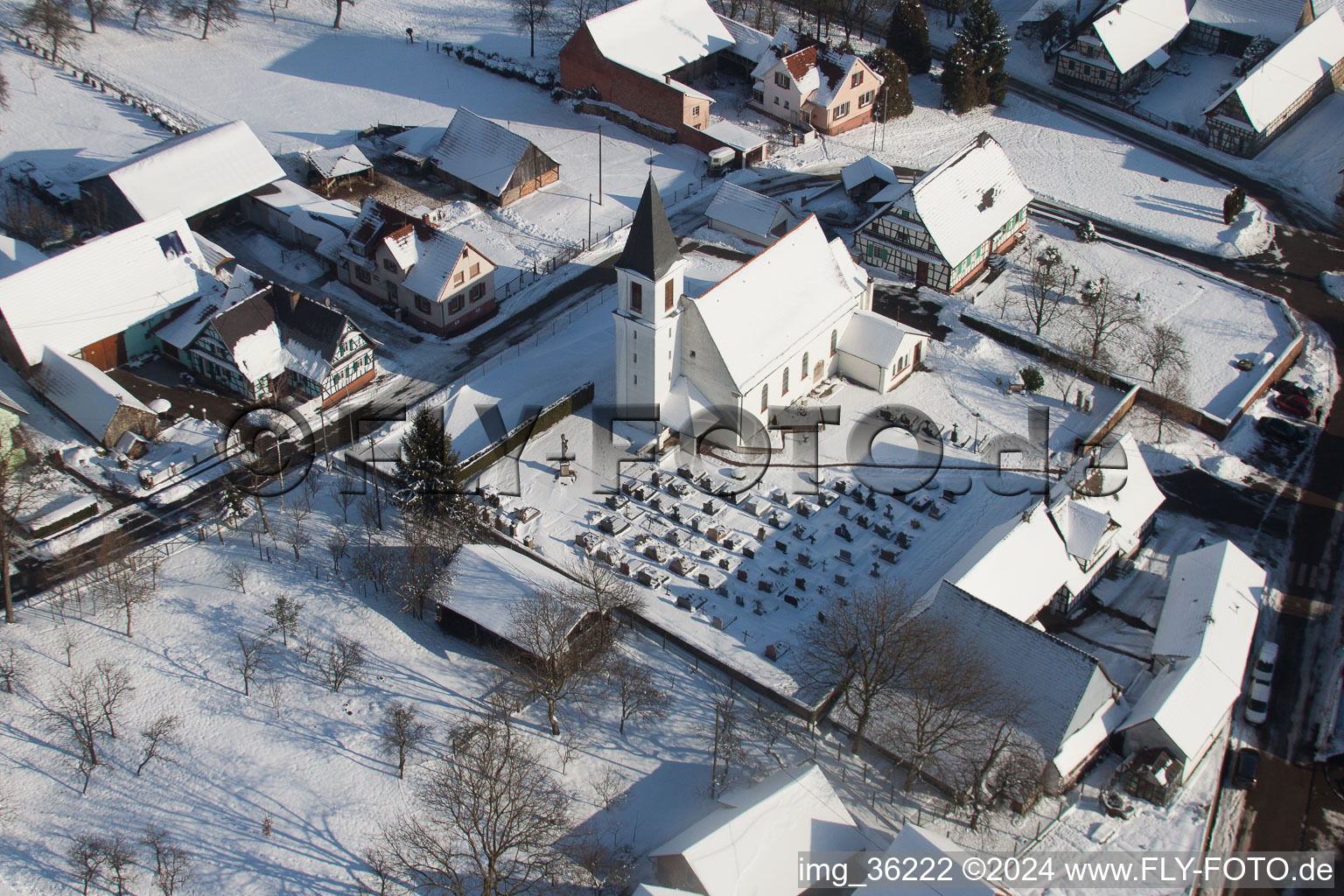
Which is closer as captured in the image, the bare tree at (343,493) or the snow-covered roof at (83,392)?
the bare tree at (343,493)

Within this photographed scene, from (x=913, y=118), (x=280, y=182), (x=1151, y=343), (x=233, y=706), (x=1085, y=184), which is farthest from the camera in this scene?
(x=913, y=118)

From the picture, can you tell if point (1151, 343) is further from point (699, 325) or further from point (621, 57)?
point (621, 57)

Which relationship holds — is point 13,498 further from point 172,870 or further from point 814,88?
point 814,88

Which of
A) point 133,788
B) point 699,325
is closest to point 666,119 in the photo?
point 699,325

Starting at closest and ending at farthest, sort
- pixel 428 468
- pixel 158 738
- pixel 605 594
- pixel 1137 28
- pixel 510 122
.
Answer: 1. pixel 158 738
2. pixel 605 594
3. pixel 428 468
4. pixel 510 122
5. pixel 1137 28

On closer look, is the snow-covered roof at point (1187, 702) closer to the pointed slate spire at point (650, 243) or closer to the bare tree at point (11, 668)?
the pointed slate spire at point (650, 243)

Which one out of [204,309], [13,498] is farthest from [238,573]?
[204,309]

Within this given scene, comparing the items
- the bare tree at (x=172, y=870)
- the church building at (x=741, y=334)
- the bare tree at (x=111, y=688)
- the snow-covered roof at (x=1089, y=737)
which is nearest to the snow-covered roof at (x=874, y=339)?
the church building at (x=741, y=334)
